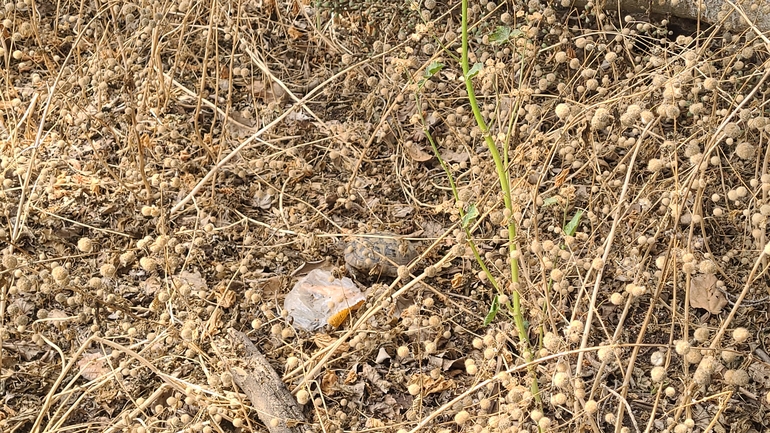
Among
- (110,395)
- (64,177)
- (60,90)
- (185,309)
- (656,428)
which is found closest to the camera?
(656,428)

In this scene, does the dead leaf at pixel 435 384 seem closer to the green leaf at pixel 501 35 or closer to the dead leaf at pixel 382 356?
the dead leaf at pixel 382 356

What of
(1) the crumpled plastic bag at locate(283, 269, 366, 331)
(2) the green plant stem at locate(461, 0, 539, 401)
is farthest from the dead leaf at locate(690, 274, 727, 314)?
(1) the crumpled plastic bag at locate(283, 269, 366, 331)

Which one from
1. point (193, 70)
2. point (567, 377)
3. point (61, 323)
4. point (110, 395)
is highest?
point (567, 377)

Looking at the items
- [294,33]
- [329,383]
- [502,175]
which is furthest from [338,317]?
[294,33]

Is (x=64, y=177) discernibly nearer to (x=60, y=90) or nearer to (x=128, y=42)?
(x=60, y=90)

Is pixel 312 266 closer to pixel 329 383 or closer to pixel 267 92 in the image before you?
pixel 329 383

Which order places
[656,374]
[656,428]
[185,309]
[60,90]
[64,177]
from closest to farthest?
1. [656,374]
2. [656,428]
3. [185,309]
4. [60,90]
5. [64,177]

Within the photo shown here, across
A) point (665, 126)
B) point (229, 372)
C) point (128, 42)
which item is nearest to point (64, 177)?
point (128, 42)

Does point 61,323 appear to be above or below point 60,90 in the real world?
below
